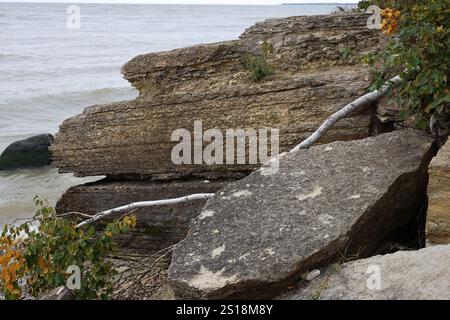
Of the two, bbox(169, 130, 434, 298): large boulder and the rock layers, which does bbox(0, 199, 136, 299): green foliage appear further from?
the rock layers

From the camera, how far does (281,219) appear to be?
4.60 meters

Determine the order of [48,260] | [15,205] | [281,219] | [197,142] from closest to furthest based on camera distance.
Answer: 1. [281,219]
2. [48,260]
3. [197,142]
4. [15,205]

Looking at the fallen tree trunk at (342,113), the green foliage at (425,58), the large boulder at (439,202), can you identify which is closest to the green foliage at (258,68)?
the fallen tree trunk at (342,113)

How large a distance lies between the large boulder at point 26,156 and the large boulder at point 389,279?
11892 millimetres

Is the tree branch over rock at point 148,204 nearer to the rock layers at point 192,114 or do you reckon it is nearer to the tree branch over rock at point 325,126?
the tree branch over rock at point 325,126

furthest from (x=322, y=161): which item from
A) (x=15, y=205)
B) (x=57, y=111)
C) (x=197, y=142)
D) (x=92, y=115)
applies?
(x=57, y=111)

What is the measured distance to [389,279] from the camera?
3.84 m

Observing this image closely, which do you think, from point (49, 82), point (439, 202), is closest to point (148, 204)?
point (439, 202)

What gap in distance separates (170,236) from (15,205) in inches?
242

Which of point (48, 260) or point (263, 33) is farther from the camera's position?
point (263, 33)

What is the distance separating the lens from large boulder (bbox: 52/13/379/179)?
646 cm

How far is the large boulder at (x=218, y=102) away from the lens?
21.2ft

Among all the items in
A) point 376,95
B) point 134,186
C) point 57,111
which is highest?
point 376,95

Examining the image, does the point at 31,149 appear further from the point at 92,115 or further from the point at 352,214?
the point at 352,214
